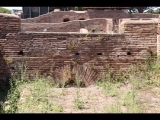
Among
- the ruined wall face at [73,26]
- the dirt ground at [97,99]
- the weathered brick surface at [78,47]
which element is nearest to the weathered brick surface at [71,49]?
the weathered brick surface at [78,47]

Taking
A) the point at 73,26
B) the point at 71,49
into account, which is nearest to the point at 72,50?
the point at 71,49

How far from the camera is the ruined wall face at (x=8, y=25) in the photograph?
6.88 m

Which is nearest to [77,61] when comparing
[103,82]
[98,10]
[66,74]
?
[66,74]

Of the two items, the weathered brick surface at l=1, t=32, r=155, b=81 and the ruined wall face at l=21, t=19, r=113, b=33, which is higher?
the ruined wall face at l=21, t=19, r=113, b=33

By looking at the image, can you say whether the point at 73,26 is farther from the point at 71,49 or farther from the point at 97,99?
the point at 97,99

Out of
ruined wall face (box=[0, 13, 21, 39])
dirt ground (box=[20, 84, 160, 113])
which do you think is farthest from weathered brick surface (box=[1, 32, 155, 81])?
dirt ground (box=[20, 84, 160, 113])

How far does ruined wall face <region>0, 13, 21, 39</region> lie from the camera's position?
6.88 metres

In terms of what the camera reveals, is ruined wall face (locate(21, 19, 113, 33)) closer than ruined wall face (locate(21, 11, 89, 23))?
Yes

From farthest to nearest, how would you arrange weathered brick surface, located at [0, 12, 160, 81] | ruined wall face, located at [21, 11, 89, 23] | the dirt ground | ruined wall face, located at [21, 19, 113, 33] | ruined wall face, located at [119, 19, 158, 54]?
1. ruined wall face, located at [21, 11, 89, 23]
2. ruined wall face, located at [21, 19, 113, 33]
3. ruined wall face, located at [119, 19, 158, 54]
4. weathered brick surface, located at [0, 12, 160, 81]
5. the dirt ground

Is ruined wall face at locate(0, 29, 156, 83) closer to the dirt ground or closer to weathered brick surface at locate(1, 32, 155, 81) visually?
weathered brick surface at locate(1, 32, 155, 81)

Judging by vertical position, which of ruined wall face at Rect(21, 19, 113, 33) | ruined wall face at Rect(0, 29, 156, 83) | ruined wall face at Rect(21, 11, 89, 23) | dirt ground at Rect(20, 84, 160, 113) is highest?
ruined wall face at Rect(21, 11, 89, 23)

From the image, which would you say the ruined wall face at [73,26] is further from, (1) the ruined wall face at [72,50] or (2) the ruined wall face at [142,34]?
(1) the ruined wall face at [72,50]

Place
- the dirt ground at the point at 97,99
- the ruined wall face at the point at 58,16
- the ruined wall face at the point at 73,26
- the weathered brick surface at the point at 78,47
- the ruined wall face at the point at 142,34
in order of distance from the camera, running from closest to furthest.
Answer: the dirt ground at the point at 97,99 → the weathered brick surface at the point at 78,47 → the ruined wall face at the point at 142,34 → the ruined wall face at the point at 73,26 → the ruined wall face at the point at 58,16

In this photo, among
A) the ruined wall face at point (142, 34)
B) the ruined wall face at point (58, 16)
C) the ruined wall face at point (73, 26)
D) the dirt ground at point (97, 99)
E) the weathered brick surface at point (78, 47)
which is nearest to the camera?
the dirt ground at point (97, 99)
